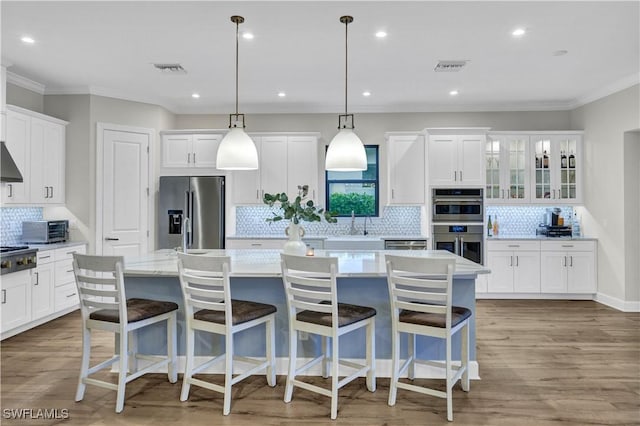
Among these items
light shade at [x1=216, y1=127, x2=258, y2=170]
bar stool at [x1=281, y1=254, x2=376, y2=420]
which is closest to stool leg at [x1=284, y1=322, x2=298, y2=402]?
bar stool at [x1=281, y1=254, x2=376, y2=420]

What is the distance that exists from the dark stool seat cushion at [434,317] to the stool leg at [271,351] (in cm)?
92

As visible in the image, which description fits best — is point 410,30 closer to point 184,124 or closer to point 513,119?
point 513,119

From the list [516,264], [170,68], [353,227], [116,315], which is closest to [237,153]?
[116,315]

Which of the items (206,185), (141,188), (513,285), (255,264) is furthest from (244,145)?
(513,285)

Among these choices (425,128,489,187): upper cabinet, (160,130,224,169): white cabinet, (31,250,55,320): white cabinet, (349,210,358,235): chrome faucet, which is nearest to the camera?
(31,250,55,320): white cabinet

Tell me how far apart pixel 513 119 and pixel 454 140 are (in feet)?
3.88

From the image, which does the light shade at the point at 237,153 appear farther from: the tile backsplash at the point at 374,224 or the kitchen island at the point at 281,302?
the tile backsplash at the point at 374,224

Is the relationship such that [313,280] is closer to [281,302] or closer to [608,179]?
[281,302]

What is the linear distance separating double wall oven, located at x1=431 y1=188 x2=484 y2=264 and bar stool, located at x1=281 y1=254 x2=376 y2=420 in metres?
3.25

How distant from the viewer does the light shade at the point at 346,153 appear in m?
3.42

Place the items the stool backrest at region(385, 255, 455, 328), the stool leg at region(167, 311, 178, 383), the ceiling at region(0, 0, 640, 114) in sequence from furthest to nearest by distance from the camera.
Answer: the ceiling at region(0, 0, 640, 114) < the stool leg at region(167, 311, 178, 383) < the stool backrest at region(385, 255, 455, 328)

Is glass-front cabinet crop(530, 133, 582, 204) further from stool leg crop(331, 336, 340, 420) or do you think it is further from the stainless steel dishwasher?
stool leg crop(331, 336, 340, 420)

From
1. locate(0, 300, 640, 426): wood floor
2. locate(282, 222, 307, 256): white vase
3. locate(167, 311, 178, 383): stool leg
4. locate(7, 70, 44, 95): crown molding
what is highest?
locate(7, 70, 44, 95): crown molding

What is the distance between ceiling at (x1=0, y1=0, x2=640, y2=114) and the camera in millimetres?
3400
